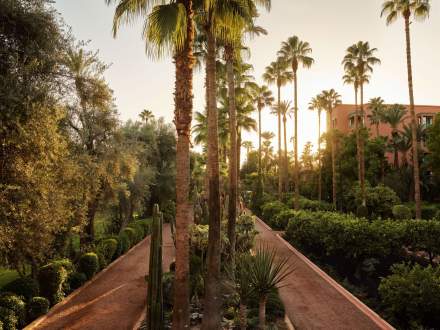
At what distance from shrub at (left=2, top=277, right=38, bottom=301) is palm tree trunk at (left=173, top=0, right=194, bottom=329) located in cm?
628

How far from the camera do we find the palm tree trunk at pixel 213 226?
10320 millimetres

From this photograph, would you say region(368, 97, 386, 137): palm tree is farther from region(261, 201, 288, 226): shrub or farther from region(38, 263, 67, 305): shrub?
region(38, 263, 67, 305): shrub

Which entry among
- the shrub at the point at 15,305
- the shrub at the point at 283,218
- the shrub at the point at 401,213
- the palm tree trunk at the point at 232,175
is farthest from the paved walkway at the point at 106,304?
the shrub at the point at 401,213

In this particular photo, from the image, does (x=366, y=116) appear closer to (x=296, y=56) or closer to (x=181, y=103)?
(x=296, y=56)

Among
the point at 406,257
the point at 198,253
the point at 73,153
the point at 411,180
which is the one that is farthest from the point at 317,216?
the point at 411,180

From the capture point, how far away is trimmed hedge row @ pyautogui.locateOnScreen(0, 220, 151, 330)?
36.3ft

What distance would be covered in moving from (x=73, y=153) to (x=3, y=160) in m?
Answer: 8.46

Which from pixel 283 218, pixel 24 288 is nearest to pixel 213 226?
pixel 24 288

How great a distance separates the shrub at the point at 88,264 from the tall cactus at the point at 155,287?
8.32 meters

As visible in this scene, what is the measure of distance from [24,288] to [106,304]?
9.51 feet

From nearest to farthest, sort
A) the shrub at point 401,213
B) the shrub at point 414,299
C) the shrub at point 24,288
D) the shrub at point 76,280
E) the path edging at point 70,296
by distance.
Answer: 1. the shrub at point 414,299
2. the path edging at point 70,296
3. the shrub at point 24,288
4. the shrub at point 76,280
5. the shrub at point 401,213

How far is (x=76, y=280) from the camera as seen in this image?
1593 centimetres

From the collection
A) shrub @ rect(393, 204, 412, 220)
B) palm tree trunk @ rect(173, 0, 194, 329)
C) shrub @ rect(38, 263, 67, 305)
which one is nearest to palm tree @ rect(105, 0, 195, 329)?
palm tree trunk @ rect(173, 0, 194, 329)

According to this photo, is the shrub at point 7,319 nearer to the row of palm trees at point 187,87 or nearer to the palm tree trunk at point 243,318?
the row of palm trees at point 187,87
